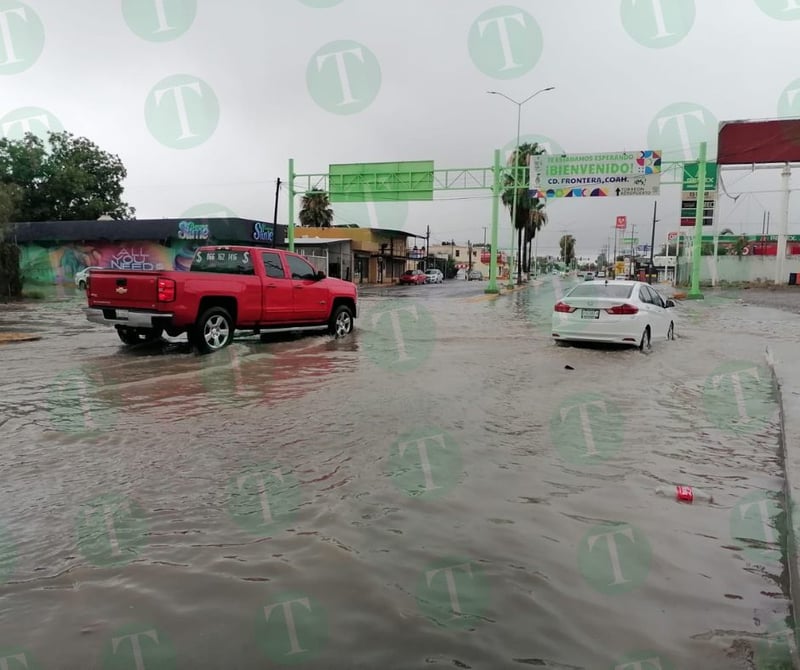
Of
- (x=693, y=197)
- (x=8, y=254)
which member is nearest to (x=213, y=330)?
(x=8, y=254)

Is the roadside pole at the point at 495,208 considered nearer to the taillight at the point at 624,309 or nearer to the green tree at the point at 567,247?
the taillight at the point at 624,309

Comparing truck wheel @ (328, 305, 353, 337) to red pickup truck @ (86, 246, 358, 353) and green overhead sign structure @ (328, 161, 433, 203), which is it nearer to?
red pickup truck @ (86, 246, 358, 353)

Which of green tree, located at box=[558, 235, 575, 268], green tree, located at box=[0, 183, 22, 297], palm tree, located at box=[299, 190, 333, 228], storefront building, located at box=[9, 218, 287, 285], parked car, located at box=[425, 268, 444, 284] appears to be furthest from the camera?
green tree, located at box=[558, 235, 575, 268]

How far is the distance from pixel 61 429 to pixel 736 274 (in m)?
58.3

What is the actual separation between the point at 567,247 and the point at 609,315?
159 metres

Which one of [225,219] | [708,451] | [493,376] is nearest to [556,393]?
[493,376]

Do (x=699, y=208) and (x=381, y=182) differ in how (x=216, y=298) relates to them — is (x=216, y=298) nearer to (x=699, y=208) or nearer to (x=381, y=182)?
(x=381, y=182)

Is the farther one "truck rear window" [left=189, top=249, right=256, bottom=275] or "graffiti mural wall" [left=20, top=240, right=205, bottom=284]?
"graffiti mural wall" [left=20, top=240, right=205, bottom=284]

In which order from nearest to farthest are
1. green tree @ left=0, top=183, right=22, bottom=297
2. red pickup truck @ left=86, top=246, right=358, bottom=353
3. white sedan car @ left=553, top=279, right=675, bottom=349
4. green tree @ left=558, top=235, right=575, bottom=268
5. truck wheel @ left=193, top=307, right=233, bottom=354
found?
red pickup truck @ left=86, top=246, right=358, bottom=353, truck wheel @ left=193, top=307, right=233, bottom=354, white sedan car @ left=553, top=279, right=675, bottom=349, green tree @ left=0, top=183, right=22, bottom=297, green tree @ left=558, top=235, right=575, bottom=268

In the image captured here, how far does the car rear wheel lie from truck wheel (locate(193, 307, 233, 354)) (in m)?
7.68

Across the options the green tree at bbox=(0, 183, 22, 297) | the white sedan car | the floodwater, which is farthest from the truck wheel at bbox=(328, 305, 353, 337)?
the green tree at bbox=(0, 183, 22, 297)

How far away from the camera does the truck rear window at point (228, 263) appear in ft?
37.5

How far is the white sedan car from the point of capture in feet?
38.5

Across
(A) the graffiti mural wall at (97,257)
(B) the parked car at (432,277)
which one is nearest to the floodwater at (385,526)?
(A) the graffiti mural wall at (97,257)
